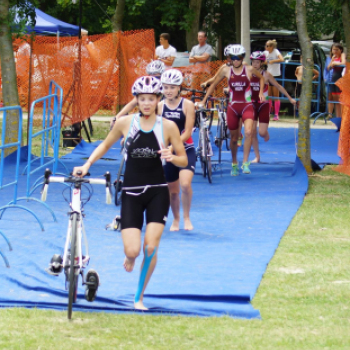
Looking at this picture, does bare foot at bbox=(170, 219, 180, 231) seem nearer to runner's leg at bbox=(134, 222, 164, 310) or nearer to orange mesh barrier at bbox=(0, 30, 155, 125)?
runner's leg at bbox=(134, 222, 164, 310)

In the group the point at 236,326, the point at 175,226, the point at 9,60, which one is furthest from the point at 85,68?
the point at 236,326

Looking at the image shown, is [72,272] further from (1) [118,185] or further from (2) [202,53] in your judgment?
(2) [202,53]

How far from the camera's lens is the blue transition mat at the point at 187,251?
19.4 feet

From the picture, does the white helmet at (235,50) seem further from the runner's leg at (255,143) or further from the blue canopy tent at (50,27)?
the blue canopy tent at (50,27)

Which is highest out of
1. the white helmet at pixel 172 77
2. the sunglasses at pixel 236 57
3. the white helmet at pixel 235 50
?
the white helmet at pixel 235 50

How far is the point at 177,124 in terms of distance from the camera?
8562mm

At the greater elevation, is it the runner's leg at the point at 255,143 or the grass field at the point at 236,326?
the runner's leg at the point at 255,143

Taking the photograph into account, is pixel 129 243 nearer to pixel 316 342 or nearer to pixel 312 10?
pixel 316 342

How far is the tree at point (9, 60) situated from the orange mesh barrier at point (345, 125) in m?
5.52

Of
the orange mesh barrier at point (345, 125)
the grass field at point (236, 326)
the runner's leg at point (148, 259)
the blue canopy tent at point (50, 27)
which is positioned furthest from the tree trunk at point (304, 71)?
the blue canopy tent at point (50, 27)

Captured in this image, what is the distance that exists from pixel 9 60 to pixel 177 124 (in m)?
6.15

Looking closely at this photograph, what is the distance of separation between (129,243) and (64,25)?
50.3 ft

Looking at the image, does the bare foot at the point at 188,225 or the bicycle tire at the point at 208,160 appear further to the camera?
the bicycle tire at the point at 208,160

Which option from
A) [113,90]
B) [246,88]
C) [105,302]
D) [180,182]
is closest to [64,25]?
[113,90]
